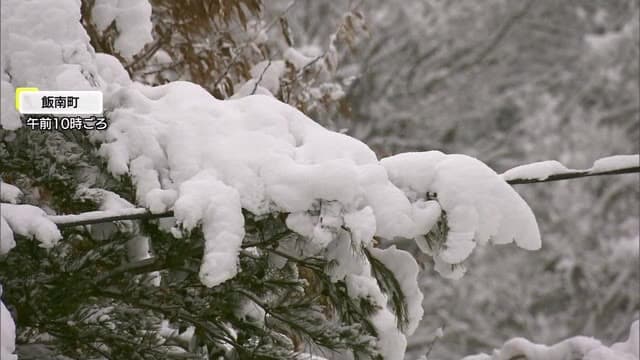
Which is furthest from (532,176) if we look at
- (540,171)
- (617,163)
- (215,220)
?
(215,220)

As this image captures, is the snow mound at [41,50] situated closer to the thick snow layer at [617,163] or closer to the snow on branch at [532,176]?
Answer: the snow on branch at [532,176]

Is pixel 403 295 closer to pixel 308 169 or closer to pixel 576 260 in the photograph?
pixel 308 169

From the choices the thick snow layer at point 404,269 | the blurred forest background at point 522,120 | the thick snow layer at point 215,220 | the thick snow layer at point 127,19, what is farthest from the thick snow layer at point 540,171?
the blurred forest background at point 522,120

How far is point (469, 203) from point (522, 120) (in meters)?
9.13

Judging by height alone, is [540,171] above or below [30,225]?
above

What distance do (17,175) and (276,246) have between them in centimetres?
85

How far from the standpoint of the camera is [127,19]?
2.81 m

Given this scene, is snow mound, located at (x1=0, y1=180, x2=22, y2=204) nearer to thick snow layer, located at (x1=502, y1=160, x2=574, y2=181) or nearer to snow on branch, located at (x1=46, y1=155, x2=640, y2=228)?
snow on branch, located at (x1=46, y1=155, x2=640, y2=228)

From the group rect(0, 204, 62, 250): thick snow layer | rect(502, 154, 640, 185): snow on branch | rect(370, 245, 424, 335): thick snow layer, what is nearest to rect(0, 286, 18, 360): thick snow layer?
rect(0, 204, 62, 250): thick snow layer

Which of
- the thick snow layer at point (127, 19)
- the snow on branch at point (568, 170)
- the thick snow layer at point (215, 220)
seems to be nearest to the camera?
the thick snow layer at point (215, 220)
